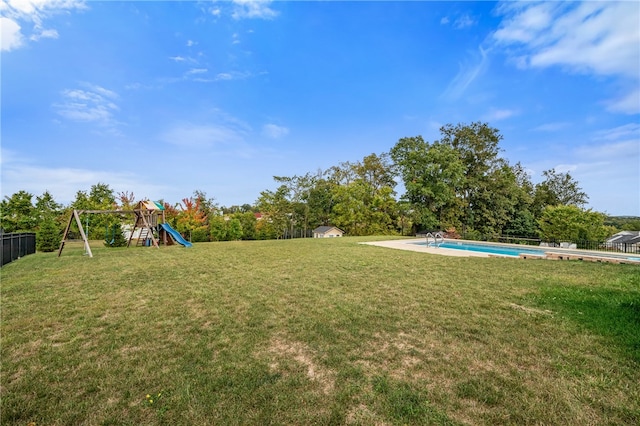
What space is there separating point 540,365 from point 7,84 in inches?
548

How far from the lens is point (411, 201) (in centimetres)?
2714

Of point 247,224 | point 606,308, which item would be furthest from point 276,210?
point 606,308

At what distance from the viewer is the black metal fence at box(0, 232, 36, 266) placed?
329 inches

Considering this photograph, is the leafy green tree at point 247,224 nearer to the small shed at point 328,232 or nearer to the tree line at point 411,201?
the tree line at point 411,201

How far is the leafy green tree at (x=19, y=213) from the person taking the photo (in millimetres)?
18170

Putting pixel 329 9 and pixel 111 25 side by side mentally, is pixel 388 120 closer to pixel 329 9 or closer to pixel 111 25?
pixel 329 9

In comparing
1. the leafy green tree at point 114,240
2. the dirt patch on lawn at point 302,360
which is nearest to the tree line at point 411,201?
the leafy green tree at point 114,240

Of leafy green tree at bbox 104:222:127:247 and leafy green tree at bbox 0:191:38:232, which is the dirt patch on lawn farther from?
leafy green tree at bbox 0:191:38:232

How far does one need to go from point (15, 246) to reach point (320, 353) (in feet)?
40.5

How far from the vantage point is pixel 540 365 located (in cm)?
248

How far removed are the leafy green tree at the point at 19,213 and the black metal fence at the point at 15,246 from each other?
1036cm

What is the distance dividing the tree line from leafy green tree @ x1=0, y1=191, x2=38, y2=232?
72cm

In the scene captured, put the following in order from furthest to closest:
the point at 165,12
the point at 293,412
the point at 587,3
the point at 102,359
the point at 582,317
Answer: the point at 165,12, the point at 587,3, the point at 582,317, the point at 102,359, the point at 293,412

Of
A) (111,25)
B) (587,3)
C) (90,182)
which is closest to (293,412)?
(587,3)
